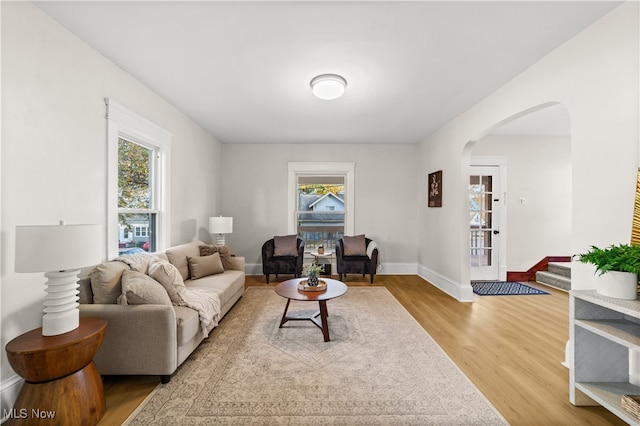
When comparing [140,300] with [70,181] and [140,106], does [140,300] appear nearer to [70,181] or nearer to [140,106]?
[70,181]

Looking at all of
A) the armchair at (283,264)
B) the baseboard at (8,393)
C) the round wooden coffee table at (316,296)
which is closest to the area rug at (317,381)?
the round wooden coffee table at (316,296)

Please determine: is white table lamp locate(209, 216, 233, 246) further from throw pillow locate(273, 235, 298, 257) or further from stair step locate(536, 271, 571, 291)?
stair step locate(536, 271, 571, 291)

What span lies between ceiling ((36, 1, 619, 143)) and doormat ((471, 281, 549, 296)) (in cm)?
292

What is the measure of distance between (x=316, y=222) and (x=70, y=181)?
422cm

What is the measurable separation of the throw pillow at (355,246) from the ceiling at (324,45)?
250 cm

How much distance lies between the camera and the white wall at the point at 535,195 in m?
5.15

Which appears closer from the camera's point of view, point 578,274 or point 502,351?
point 578,274

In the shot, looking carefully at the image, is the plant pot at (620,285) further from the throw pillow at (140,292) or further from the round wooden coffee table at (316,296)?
the throw pillow at (140,292)

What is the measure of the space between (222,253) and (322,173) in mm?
2695

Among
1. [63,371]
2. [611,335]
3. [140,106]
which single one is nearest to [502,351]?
[611,335]

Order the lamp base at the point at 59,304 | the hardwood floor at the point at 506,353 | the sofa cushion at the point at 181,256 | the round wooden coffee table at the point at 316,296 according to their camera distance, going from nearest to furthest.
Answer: the lamp base at the point at 59,304 → the hardwood floor at the point at 506,353 → the round wooden coffee table at the point at 316,296 → the sofa cushion at the point at 181,256

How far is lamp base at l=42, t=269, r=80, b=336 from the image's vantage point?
166 cm

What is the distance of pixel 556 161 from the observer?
5168 mm

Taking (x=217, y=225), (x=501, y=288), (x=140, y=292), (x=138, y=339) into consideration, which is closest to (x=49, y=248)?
(x=140, y=292)
